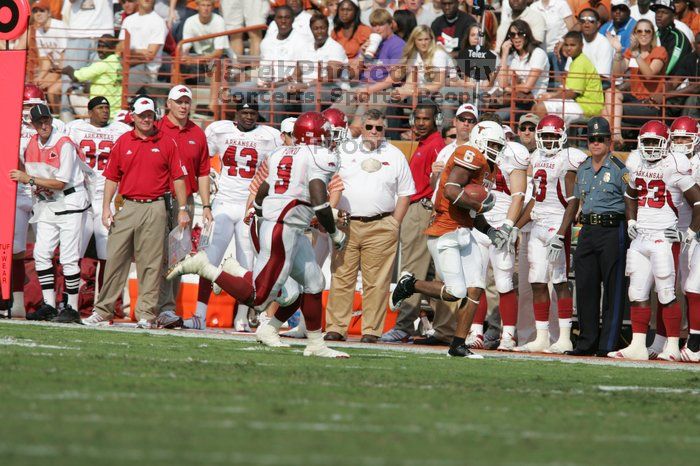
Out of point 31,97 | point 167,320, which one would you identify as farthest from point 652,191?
point 31,97

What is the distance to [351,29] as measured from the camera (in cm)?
1523

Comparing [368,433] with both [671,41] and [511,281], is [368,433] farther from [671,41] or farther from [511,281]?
[671,41]

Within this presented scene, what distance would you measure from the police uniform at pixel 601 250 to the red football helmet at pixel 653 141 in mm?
347

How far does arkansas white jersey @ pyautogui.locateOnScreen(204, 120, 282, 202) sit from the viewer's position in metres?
12.1

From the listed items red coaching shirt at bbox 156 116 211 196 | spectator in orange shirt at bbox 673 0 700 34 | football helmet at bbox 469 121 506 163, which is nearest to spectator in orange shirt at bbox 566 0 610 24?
spectator in orange shirt at bbox 673 0 700 34

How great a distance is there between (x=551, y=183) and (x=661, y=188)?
106 centimetres

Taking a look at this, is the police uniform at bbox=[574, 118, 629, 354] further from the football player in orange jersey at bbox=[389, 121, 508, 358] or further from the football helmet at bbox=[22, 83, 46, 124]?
the football helmet at bbox=[22, 83, 46, 124]

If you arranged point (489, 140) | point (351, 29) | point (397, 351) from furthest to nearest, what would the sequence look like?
point (351, 29), point (397, 351), point (489, 140)

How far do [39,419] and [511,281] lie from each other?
6.95 meters

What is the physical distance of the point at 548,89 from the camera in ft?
46.4

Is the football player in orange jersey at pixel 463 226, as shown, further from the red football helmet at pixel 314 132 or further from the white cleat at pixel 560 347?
the white cleat at pixel 560 347

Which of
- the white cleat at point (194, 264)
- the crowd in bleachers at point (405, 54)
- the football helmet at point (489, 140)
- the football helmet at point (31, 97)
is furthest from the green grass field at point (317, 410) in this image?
the crowd in bleachers at point (405, 54)

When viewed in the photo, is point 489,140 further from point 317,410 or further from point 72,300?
point 72,300

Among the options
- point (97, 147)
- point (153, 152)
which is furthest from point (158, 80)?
point (153, 152)
